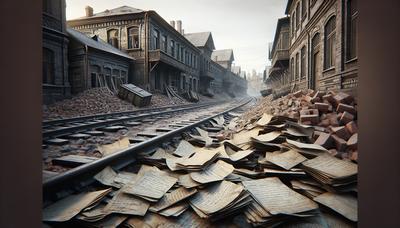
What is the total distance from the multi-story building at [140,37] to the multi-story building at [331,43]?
43.5ft

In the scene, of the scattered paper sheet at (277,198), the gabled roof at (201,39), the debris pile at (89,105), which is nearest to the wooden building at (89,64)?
the debris pile at (89,105)

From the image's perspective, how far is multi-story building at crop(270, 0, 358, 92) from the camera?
748 centimetres

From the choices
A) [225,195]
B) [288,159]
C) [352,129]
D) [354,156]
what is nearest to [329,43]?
[352,129]

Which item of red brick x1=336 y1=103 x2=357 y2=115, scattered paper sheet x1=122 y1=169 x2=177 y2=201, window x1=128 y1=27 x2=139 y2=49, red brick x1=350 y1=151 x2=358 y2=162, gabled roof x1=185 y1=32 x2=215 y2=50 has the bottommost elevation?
scattered paper sheet x1=122 y1=169 x2=177 y2=201

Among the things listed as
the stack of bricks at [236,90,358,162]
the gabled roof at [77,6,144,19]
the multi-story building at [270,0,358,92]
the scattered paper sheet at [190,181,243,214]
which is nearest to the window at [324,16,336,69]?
the multi-story building at [270,0,358,92]

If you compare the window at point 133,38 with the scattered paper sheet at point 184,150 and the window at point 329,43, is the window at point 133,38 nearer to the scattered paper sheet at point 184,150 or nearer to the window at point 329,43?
the window at point 329,43

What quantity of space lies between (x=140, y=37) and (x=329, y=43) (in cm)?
1732

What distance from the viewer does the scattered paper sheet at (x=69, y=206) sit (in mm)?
2062

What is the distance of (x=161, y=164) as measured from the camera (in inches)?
138

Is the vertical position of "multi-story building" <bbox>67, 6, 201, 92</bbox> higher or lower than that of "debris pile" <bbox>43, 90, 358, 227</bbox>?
→ higher

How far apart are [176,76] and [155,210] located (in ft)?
85.9

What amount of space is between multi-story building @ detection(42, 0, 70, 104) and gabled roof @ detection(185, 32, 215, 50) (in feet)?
92.1

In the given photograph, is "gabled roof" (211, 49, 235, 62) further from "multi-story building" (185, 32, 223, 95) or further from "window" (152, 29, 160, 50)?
"window" (152, 29, 160, 50)

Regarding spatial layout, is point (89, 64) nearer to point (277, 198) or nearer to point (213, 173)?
point (213, 173)
